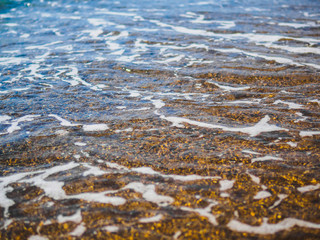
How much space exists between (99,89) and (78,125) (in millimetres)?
1503

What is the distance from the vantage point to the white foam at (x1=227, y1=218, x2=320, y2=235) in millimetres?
2395

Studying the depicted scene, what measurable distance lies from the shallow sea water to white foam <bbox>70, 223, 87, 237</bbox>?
0.04 feet

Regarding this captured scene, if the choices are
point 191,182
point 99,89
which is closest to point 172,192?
point 191,182

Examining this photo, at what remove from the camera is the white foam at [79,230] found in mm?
2484

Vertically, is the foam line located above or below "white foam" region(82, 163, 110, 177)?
above

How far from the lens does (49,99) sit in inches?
207

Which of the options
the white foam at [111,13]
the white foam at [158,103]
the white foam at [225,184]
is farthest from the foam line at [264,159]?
→ the white foam at [111,13]

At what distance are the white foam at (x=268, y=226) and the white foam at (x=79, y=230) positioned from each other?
1.39 meters

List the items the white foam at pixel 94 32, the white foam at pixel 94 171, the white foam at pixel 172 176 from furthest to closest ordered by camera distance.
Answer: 1. the white foam at pixel 94 32
2. the white foam at pixel 94 171
3. the white foam at pixel 172 176

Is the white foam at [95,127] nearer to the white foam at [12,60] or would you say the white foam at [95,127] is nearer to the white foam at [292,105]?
the white foam at [292,105]

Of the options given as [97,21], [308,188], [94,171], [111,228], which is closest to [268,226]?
[308,188]

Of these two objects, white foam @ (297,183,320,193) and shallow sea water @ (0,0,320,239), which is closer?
shallow sea water @ (0,0,320,239)

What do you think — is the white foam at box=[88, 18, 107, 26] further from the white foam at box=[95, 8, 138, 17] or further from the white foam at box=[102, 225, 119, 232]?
the white foam at box=[102, 225, 119, 232]

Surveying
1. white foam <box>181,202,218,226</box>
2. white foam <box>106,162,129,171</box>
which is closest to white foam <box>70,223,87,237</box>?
white foam <box>106,162,129,171</box>
